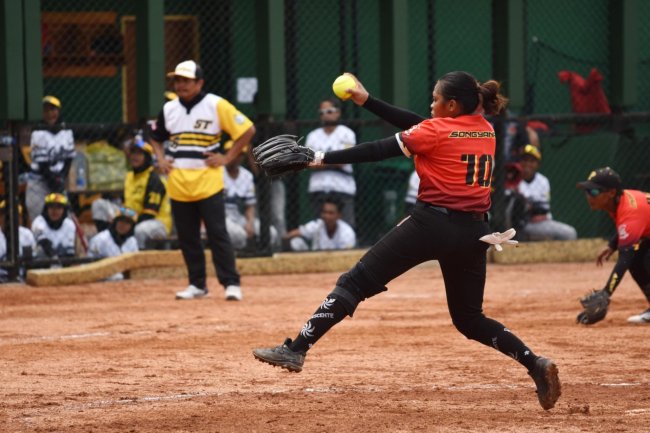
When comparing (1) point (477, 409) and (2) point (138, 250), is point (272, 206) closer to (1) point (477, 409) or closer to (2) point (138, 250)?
(2) point (138, 250)

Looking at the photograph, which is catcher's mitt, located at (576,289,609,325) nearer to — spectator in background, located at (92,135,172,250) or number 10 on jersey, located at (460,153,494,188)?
number 10 on jersey, located at (460,153,494,188)

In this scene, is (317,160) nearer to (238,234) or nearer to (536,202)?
(238,234)

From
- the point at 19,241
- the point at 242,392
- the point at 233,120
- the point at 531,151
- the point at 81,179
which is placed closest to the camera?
the point at 242,392

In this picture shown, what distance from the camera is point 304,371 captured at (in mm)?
8102

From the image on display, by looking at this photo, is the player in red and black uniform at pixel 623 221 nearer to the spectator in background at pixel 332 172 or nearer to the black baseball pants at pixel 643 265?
the black baseball pants at pixel 643 265

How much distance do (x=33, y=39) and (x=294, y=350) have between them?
803 centimetres

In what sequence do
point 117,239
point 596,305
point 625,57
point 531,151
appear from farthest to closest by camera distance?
1. point 625,57
2. point 531,151
3. point 117,239
4. point 596,305

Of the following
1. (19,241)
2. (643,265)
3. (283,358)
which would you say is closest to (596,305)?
(643,265)

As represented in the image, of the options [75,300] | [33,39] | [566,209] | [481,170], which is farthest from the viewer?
[566,209]

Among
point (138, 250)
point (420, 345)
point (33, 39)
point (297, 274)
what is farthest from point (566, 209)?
point (420, 345)

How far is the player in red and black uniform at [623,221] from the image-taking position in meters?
9.65

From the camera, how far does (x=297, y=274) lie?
15.2m

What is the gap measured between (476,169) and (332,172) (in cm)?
910

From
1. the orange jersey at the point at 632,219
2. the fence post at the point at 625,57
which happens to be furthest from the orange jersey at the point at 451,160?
the fence post at the point at 625,57
